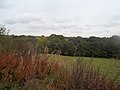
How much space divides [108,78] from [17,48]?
25.3 feet

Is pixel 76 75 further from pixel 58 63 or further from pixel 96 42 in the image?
pixel 96 42

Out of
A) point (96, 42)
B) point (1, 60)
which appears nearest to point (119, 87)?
point (1, 60)

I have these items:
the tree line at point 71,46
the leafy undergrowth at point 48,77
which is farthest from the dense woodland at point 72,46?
the leafy undergrowth at point 48,77

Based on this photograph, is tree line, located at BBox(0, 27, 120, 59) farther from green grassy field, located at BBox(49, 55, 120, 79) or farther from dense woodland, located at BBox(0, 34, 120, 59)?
green grassy field, located at BBox(49, 55, 120, 79)

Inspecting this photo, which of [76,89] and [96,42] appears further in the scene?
[96,42]

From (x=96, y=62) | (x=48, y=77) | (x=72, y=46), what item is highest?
(x=72, y=46)

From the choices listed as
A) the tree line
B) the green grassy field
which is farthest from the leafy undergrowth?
the tree line

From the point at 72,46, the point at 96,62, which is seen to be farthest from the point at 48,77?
the point at 72,46

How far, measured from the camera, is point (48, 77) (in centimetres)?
891

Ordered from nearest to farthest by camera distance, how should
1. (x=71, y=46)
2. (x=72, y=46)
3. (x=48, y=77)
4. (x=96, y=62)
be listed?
(x=48, y=77) < (x=96, y=62) < (x=71, y=46) < (x=72, y=46)

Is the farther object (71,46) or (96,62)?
(71,46)

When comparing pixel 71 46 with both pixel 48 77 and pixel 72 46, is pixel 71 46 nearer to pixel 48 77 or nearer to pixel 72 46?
pixel 72 46

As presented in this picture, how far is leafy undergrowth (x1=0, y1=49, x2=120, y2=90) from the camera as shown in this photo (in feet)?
20.3

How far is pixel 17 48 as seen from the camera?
13.6 metres
